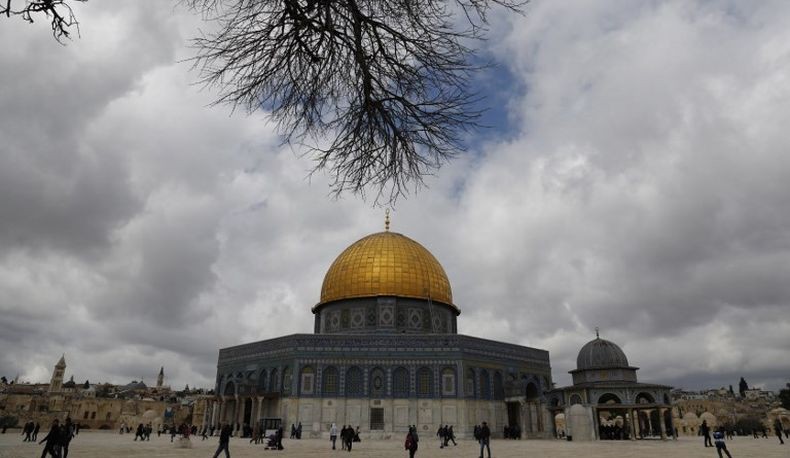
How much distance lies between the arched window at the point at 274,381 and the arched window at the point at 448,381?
10382 mm

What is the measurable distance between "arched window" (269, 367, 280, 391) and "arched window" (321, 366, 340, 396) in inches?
128

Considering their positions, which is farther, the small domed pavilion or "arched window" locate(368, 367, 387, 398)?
"arched window" locate(368, 367, 387, 398)

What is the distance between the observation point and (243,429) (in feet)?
110

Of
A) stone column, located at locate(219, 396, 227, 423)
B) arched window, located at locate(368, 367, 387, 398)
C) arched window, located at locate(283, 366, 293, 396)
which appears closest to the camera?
arched window, located at locate(368, 367, 387, 398)

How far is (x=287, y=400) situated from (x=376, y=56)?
29.2 metres

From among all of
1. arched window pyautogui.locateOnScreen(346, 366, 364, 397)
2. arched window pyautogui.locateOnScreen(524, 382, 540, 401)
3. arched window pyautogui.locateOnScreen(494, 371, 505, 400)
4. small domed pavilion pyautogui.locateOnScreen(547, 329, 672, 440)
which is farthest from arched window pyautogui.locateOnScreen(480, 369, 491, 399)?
arched window pyautogui.locateOnScreen(346, 366, 364, 397)

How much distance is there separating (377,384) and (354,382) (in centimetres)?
→ 141

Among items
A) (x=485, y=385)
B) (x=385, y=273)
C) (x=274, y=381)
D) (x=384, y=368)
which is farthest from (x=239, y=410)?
(x=485, y=385)

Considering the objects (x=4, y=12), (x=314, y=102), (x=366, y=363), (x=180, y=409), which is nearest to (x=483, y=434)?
(x=314, y=102)

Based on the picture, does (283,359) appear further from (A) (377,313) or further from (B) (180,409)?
(B) (180,409)

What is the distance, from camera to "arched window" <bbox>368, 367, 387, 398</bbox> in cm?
3219

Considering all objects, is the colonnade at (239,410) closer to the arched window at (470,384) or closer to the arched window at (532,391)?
the arched window at (470,384)

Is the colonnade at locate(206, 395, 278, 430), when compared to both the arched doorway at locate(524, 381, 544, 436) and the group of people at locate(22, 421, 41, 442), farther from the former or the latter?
the arched doorway at locate(524, 381, 544, 436)

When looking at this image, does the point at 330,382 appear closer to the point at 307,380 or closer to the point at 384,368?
the point at 307,380
